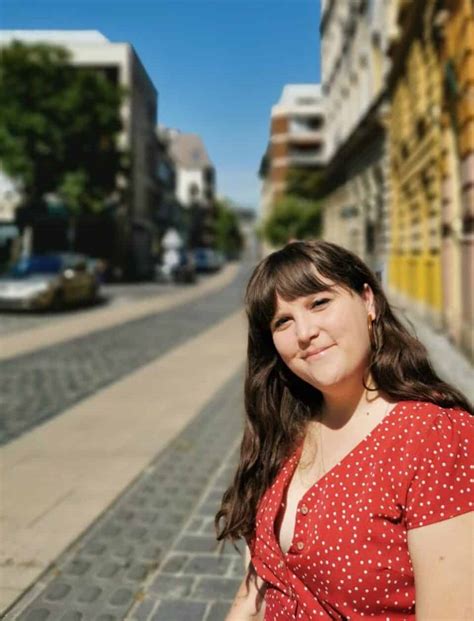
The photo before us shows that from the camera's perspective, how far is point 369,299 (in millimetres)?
1760

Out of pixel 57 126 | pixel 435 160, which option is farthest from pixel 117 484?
pixel 57 126

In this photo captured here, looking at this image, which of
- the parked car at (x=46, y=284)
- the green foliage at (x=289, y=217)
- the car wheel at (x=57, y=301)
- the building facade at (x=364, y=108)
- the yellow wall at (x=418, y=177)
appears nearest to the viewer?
the yellow wall at (x=418, y=177)

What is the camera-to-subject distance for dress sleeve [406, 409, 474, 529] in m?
1.42

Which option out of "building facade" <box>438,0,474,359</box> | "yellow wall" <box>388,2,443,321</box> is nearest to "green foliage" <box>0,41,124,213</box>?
"yellow wall" <box>388,2,443,321</box>

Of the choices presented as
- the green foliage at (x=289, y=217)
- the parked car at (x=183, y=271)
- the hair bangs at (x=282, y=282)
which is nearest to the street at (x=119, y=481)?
the hair bangs at (x=282, y=282)

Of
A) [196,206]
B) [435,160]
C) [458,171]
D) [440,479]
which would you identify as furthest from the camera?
[196,206]

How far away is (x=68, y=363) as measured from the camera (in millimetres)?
10789

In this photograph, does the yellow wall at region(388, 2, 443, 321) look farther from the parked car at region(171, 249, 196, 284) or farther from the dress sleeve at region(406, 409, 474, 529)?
the parked car at region(171, 249, 196, 284)

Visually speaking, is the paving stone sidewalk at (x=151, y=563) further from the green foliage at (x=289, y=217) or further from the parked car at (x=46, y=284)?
the green foliage at (x=289, y=217)

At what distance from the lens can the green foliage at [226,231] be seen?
427 feet

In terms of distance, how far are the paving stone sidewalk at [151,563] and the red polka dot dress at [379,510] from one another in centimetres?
165

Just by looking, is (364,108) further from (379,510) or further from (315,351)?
(379,510)

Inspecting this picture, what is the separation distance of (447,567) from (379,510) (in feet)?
0.54

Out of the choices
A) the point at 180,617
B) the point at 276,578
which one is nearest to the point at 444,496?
the point at 276,578
